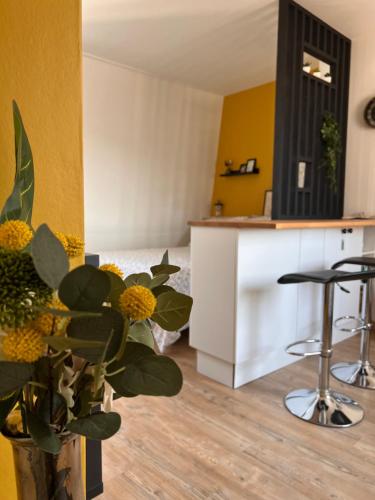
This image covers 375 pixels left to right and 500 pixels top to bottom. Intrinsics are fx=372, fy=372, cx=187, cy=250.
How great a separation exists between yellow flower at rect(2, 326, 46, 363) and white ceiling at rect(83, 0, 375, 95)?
3213 mm

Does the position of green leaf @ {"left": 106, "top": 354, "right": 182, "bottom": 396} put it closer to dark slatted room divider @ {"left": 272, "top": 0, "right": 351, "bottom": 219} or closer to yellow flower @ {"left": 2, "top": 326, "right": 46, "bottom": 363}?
yellow flower @ {"left": 2, "top": 326, "right": 46, "bottom": 363}

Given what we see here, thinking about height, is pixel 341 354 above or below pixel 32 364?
below

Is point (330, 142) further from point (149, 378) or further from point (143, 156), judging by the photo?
point (149, 378)

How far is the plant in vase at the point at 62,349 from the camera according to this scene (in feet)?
1.24

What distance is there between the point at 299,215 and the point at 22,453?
3051 millimetres

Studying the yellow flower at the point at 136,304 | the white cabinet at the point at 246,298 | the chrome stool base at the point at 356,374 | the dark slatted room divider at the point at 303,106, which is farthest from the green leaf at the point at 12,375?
the dark slatted room divider at the point at 303,106

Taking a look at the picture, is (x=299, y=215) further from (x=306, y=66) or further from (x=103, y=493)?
(x=103, y=493)

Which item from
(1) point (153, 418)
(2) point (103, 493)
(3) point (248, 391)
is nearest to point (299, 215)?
(3) point (248, 391)

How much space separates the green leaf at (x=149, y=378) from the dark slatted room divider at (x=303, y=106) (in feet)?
8.69

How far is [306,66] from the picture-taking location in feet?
10.8

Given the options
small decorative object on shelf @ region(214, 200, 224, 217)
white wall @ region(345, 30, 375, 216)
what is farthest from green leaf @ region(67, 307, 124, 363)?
small decorative object on shelf @ region(214, 200, 224, 217)

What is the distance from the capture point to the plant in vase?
1.24ft

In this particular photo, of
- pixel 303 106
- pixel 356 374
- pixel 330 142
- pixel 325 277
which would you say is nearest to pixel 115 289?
pixel 325 277

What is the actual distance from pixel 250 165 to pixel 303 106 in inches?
71.2
